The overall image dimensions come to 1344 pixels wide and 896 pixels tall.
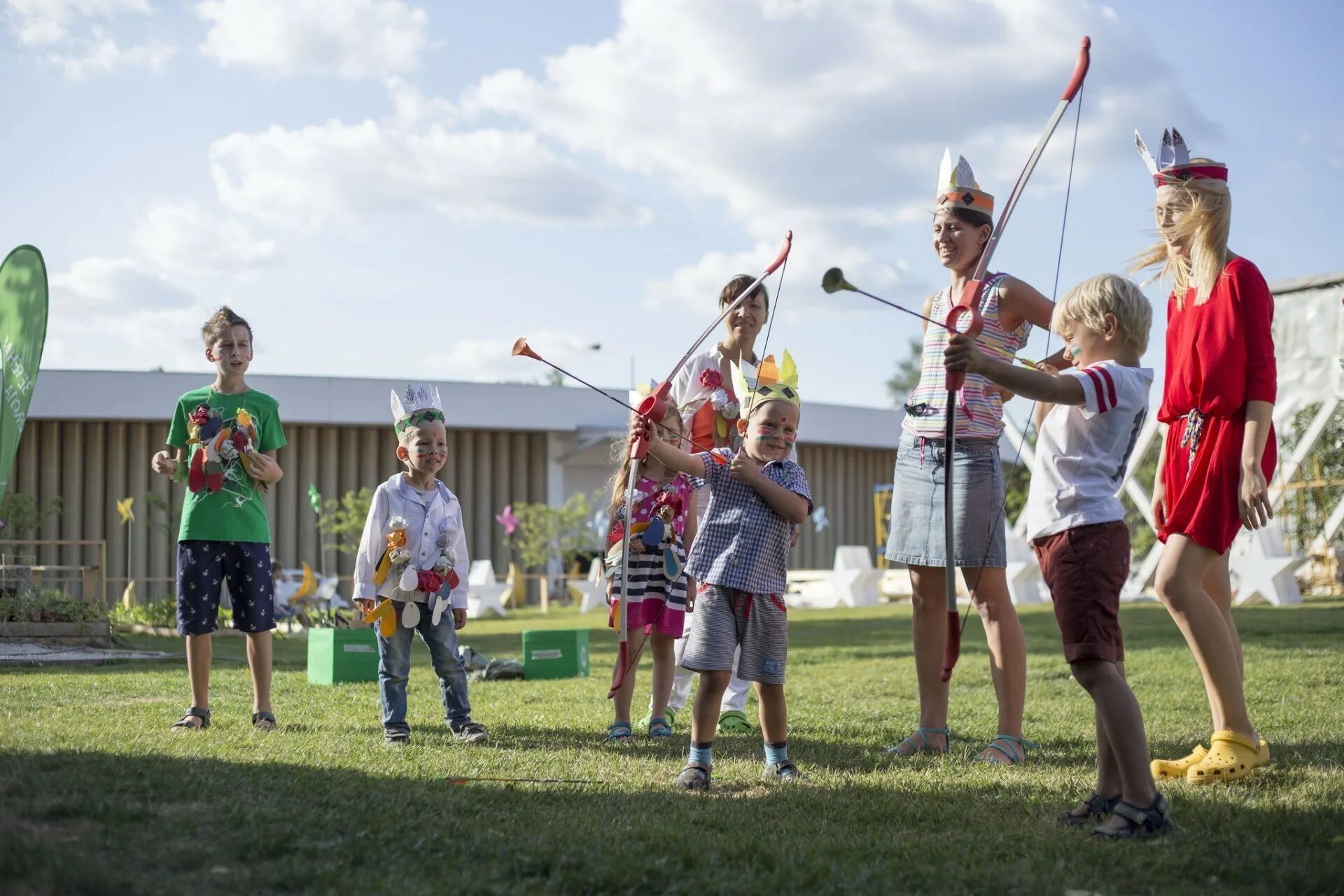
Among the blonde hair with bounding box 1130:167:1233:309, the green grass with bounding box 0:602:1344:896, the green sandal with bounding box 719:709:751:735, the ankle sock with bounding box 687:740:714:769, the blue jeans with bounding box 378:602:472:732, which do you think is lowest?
the green sandal with bounding box 719:709:751:735

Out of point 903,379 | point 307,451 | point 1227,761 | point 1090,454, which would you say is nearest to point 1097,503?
point 1090,454

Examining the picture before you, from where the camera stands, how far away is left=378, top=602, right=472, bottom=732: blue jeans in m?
4.93

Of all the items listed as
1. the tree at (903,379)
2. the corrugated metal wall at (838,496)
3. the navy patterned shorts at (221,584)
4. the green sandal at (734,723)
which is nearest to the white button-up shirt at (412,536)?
the navy patterned shorts at (221,584)

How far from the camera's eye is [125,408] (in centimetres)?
2617

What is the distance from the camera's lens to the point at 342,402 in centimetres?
2778

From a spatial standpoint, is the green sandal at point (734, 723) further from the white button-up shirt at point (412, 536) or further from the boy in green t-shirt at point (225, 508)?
the boy in green t-shirt at point (225, 508)

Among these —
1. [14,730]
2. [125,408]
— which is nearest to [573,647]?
[14,730]

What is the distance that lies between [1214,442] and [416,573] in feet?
9.86

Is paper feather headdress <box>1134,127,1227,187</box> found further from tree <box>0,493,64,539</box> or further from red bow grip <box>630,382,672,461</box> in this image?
tree <box>0,493,64,539</box>

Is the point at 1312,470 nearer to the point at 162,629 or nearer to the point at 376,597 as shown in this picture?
the point at 162,629

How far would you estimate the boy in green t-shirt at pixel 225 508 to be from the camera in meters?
5.21

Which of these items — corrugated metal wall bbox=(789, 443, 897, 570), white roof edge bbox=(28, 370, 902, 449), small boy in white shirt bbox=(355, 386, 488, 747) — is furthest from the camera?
corrugated metal wall bbox=(789, 443, 897, 570)

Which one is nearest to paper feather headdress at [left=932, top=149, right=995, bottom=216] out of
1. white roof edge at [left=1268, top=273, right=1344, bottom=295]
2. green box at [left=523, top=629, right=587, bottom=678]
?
green box at [left=523, top=629, right=587, bottom=678]

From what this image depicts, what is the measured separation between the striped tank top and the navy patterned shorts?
2.74 meters
